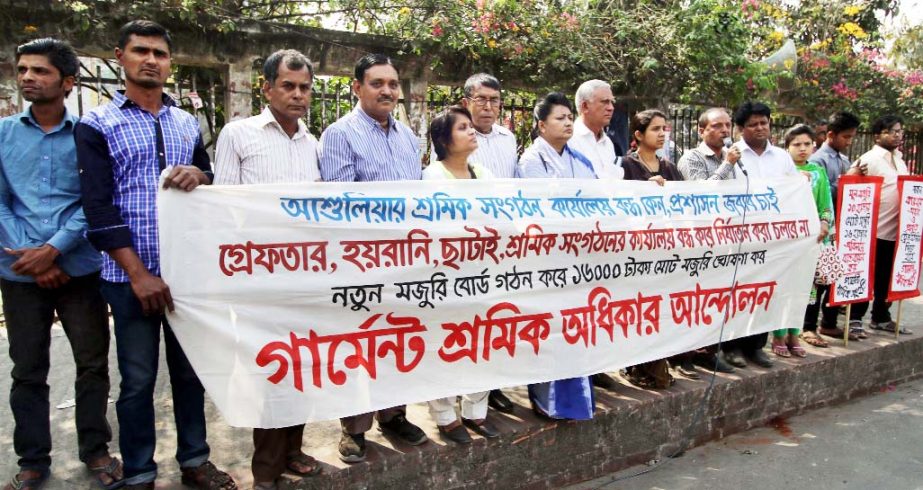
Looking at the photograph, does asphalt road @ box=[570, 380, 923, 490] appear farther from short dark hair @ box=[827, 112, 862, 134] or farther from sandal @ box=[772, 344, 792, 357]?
short dark hair @ box=[827, 112, 862, 134]

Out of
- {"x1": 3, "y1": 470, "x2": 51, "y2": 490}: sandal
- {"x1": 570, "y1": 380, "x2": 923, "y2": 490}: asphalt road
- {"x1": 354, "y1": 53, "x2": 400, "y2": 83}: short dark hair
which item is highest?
{"x1": 354, "y1": 53, "x2": 400, "y2": 83}: short dark hair

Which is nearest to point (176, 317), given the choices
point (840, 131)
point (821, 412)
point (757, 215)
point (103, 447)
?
point (103, 447)

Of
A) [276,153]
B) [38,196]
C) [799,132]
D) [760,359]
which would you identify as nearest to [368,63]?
[276,153]

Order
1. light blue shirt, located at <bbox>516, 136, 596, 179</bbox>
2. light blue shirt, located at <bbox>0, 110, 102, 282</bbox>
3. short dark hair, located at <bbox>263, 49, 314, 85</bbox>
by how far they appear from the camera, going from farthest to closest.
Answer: light blue shirt, located at <bbox>516, 136, 596, 179</bbox>
short dark hair, located at <bbox>263, 49, 314, 85</bbox>
light blue shirt, located at <bbox>0, 110, 102, 282</bbox>

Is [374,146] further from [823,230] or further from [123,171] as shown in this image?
[823,230]

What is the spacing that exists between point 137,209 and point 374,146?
39.4 inches

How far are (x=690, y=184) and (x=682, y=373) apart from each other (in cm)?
107

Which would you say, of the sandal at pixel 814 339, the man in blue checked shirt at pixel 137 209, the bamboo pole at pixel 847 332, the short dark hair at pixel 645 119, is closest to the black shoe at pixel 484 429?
the man in blue checked shirt at pixel 137 209

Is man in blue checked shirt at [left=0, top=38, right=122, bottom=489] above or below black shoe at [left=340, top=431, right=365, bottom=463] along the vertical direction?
above

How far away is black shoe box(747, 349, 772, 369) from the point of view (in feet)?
13.8

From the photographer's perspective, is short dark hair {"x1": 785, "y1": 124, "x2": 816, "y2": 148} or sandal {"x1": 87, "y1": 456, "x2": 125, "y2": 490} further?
short dark hair {"x1": 785, "y1": 124, "x2": 816, "y2": 148}

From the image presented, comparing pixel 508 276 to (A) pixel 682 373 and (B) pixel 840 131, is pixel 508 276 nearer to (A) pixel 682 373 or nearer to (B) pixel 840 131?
(A) pixel 682 373

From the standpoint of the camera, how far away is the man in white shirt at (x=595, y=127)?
3939mm

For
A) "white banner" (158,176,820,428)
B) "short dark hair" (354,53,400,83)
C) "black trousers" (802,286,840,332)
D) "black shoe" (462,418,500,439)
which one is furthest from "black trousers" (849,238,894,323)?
"short dark hair" (354,53,400,83)
